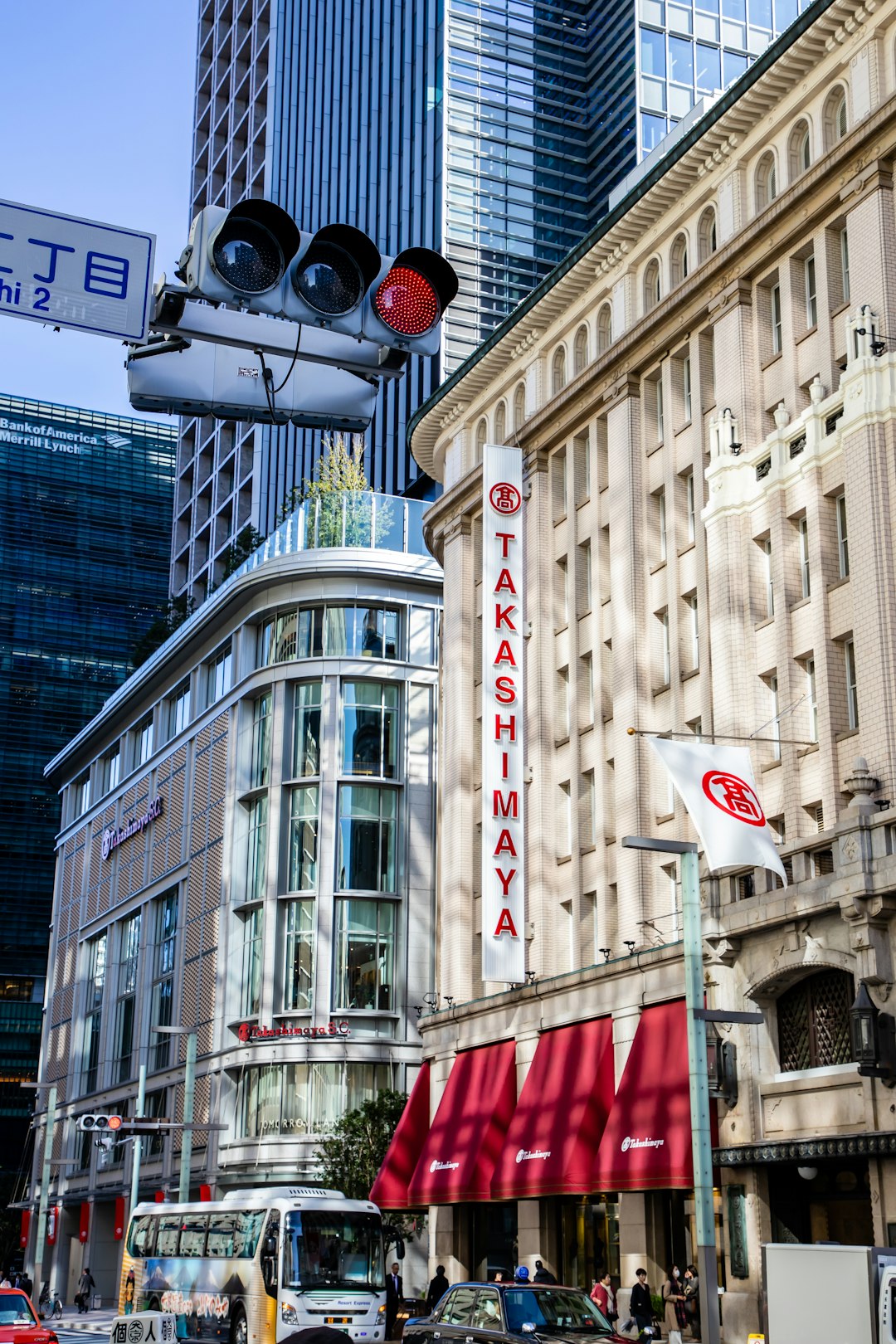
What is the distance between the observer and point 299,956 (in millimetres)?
63062

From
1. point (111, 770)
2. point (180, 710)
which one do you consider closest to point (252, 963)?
point (180, 710)

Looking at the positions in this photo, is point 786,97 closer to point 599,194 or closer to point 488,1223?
point 488,1223

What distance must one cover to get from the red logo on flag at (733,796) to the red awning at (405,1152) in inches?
898

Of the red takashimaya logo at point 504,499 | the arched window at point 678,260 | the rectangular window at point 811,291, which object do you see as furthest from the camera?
the red takashimaya logo at point 504,499

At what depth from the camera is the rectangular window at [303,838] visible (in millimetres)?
63969

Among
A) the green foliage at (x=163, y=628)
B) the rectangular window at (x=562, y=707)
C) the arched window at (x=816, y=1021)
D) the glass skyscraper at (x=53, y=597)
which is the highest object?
the glass skyscraper at (x=53, y=597)

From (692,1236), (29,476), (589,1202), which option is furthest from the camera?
(29,476)

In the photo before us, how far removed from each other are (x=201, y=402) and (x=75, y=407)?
16223 cm

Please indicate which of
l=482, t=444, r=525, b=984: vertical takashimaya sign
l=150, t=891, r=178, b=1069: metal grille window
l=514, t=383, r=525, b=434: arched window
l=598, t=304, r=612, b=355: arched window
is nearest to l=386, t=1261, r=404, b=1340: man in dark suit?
l=482, t=444, r=525, b=984: vertical takashimaya sign

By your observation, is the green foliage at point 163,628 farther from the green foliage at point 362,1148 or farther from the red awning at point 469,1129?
the red awning at point 469,1129

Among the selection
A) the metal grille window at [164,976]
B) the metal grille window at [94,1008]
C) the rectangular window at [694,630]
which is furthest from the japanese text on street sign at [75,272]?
the metal grille window at [94,1008]

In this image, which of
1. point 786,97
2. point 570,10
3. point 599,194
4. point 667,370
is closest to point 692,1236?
point 667,370

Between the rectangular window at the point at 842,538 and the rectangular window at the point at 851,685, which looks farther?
the rectangular window at the point at 842,538

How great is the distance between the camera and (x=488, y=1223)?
45.1 m
